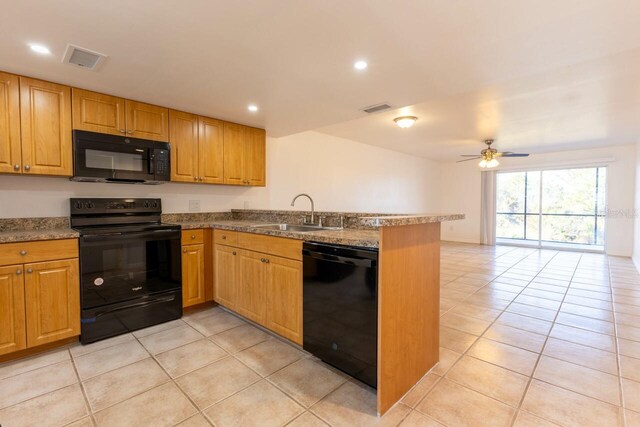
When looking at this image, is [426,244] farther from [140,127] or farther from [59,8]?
[140,127]

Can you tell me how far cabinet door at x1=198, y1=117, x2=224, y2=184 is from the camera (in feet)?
11.0

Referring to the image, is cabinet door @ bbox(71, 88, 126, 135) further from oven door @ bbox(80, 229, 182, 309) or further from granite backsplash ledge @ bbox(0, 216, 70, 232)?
oven door @ bbox(80, 229, 182, 309)

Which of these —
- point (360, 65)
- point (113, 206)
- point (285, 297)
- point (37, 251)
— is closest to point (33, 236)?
point (37, 251)

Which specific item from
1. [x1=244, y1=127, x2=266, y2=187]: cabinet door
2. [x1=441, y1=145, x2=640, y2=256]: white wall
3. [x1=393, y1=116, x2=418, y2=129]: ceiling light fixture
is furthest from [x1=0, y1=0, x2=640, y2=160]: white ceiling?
[x1=441, y1=145, x2=640, y2=256]: white wall

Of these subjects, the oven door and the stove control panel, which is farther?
the stove control panel

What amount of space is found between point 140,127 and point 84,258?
1.32 m

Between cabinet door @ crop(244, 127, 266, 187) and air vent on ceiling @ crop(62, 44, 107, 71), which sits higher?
air vent on ceiling @ crop(62, 44, 107, 71)

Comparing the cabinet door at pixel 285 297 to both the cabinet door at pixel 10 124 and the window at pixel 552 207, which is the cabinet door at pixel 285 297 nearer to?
the cabinet door at pixel 10 124

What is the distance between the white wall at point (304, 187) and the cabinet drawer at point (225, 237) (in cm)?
75

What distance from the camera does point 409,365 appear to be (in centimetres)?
182

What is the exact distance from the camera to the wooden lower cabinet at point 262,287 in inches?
87.2

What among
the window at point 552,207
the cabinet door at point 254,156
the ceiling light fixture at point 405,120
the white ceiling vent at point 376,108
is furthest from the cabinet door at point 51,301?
the window at point 552,207

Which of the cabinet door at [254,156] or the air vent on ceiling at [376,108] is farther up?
the air vent on ceiling at [376,108]

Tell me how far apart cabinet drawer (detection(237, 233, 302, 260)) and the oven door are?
73 cm
